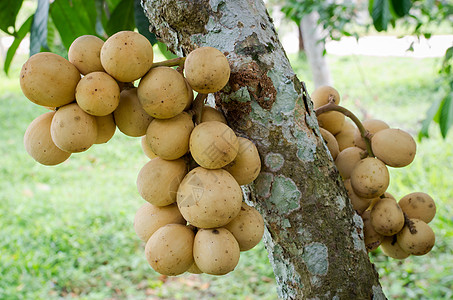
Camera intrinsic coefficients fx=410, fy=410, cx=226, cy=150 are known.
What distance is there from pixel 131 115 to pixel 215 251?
321 mm

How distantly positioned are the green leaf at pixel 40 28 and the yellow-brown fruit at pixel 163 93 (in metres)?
0.81

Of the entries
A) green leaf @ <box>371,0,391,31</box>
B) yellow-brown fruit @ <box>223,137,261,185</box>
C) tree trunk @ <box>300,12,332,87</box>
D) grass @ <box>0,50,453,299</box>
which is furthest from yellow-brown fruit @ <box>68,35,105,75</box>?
tree trunk @ <box>300,12,332,87</box>

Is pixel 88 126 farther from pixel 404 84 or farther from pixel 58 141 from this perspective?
pixel 404 84

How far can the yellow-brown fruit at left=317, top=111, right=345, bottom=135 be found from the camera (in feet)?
3.84

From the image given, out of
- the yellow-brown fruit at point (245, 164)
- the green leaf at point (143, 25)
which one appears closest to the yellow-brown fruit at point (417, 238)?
the yellow-brown fruit at point (245, 164)

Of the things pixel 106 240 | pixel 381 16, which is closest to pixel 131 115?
pixel 381 16

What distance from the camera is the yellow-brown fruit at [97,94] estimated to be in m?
0.76

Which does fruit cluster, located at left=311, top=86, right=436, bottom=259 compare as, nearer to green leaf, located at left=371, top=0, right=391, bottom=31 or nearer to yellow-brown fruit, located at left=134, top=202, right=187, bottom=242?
yellow-brown fruit, located at left=134, top=202, right=187, bottom=242

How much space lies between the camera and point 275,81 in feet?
2.93

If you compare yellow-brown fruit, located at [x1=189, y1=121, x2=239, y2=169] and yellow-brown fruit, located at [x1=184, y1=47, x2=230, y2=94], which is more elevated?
yellow-brown fruit, located at [x1=184, y1=47, x2=230, y2=94]

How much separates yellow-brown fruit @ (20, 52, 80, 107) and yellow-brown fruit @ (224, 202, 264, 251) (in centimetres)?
42

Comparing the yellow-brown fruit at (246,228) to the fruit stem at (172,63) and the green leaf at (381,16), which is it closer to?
the fruit stem at (172,63)

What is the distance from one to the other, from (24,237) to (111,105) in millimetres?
3264

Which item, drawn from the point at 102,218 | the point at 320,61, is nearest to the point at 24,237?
the point at 102,218
